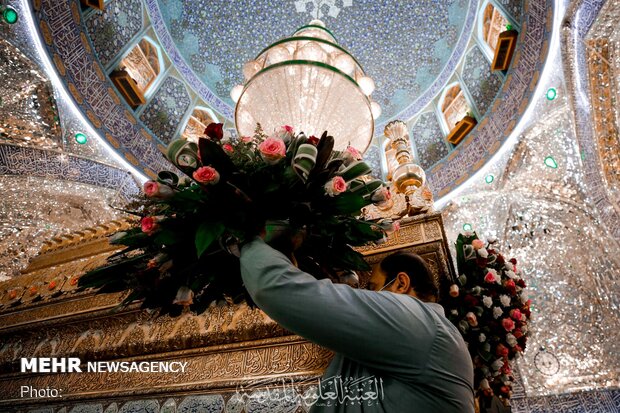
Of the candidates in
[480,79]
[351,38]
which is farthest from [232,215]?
[351,38]

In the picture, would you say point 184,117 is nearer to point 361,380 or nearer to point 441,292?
point 441,292

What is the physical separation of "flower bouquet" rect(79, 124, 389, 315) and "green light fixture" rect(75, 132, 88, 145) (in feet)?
16.8

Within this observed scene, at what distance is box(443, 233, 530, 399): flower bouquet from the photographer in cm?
177

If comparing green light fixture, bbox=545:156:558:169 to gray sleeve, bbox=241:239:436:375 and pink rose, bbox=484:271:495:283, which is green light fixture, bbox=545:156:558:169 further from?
gray sleeve, bbox=241:239:436:375

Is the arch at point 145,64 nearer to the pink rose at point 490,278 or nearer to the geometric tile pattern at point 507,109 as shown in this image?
the geometric tile pattern at point 507,109

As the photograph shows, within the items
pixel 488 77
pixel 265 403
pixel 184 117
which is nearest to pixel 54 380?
pixel 265 403

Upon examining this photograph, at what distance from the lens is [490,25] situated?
6352 mm

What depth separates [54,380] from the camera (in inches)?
77.4

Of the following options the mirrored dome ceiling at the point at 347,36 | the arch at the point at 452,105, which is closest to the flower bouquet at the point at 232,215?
the arch at the point at 452,105

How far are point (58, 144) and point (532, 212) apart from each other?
6.80m

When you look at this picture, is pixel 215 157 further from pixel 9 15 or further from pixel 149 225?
pixel 9 15

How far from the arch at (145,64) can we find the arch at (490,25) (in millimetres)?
5949

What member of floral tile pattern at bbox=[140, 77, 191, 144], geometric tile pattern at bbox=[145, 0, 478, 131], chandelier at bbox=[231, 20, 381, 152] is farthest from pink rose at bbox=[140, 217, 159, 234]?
geometric tile pattern at bbox=[145, 0, 478, 131]

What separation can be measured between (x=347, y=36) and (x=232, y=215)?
26.6ft
